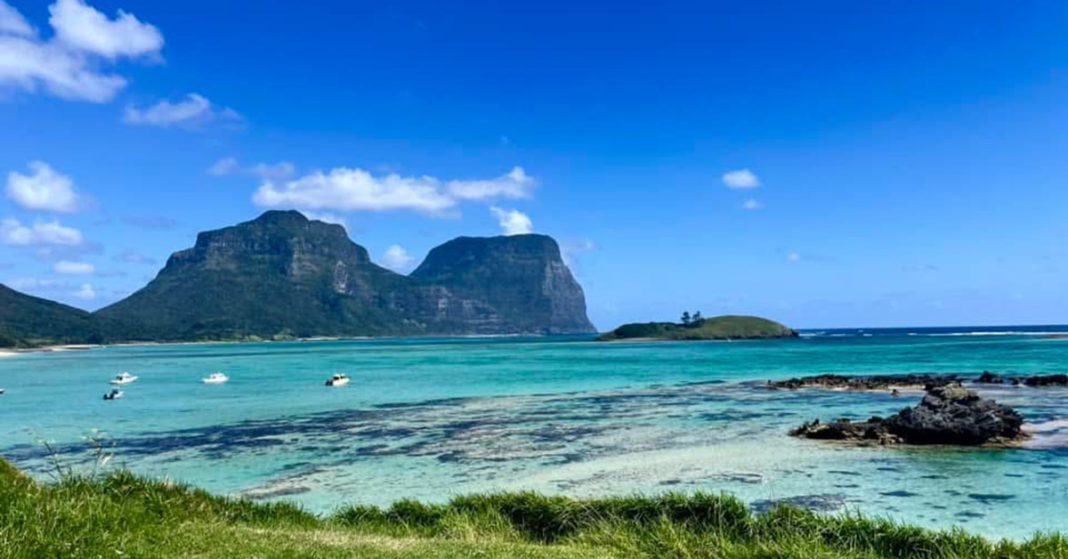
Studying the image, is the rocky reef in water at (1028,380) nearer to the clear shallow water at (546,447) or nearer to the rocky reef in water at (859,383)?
the rocky reef in water at (859,383)

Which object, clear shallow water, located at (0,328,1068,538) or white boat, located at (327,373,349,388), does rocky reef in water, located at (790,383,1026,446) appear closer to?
clear shallow water, located at (0,328,1068,538)

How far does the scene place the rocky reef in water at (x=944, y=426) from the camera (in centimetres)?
2997

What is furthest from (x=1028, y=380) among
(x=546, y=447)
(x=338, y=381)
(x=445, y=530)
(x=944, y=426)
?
(x=338, y=381)

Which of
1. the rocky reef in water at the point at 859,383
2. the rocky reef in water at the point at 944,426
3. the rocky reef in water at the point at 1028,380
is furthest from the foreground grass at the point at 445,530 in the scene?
the rocky reef in water at the point at 1028,380

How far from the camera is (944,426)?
3016cm

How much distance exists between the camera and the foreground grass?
1013 centimetres

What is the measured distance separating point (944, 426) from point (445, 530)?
25.1 meters

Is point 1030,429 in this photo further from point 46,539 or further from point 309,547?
point 46,539

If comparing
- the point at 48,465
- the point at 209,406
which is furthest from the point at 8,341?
the point at 48,465

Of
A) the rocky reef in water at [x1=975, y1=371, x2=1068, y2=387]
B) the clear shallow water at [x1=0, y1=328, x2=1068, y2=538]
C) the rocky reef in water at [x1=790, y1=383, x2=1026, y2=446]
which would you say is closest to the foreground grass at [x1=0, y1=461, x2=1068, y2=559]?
the clear shallow water at [x1=0, y1=328, x2=1068, y2=538]

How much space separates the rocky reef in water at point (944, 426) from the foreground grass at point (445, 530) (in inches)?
752

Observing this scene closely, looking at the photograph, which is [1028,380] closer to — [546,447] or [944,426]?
[944,426]

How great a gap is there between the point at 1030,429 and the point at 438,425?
2973 cm

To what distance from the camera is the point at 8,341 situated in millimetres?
189750
